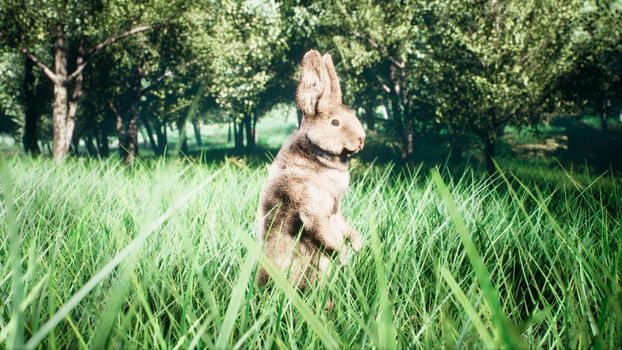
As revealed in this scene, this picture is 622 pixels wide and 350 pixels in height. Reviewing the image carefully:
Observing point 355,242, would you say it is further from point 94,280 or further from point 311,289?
point 94,280

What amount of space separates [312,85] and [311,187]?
1.70 ft

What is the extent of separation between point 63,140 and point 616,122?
3852cm

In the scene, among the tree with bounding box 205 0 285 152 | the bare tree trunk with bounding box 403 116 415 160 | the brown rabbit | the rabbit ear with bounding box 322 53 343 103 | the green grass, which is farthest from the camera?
the bare tree trunk with bounding box 403 116 415 160

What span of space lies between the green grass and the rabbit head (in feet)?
1.67

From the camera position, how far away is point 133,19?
456 inches

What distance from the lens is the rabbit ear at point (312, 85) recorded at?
182cm

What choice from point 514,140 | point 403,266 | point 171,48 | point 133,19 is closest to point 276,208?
point 403,266

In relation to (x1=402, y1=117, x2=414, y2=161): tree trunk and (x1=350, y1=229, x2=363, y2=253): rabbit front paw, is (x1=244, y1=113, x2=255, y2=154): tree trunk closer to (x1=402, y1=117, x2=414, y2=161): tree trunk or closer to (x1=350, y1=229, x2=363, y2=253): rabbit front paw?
(x1=402, y1=117, x2=414, y2=161): tree trunk

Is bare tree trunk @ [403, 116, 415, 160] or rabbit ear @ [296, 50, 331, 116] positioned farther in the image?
bare tree trunk @ [403, 116, 415, 160]

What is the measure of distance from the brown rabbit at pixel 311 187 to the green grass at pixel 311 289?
0.13 m

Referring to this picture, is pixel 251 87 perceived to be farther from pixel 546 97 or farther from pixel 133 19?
pixel 546 97

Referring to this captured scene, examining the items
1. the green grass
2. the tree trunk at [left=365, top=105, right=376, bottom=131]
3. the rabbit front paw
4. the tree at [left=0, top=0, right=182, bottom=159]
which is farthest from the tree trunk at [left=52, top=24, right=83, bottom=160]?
the tree trunk at [left=365, top=105, right=376, bottom=131]

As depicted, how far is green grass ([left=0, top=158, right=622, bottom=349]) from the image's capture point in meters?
0.63

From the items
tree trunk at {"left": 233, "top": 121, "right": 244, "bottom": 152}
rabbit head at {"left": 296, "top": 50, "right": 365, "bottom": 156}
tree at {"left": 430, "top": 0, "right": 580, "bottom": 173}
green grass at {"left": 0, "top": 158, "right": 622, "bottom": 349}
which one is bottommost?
tree trunk at {"left": 233, "top": 121, "right": 244, "bottom": 152}
